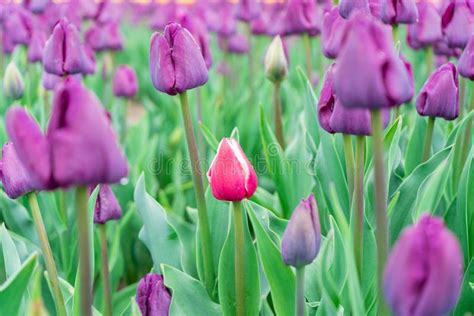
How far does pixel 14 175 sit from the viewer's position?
1.31 metres

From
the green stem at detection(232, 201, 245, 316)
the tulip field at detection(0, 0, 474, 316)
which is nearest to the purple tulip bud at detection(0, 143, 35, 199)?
the tulip field at detection(0, 0, 474, 316)

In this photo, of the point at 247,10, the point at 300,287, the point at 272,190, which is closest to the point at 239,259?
the point at 300,287

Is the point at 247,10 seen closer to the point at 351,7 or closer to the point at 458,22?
the point at 458,22

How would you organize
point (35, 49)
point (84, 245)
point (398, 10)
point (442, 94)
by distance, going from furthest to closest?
point (35, 49)
point (398, 10)
point (442, 94)
point (84, 245)

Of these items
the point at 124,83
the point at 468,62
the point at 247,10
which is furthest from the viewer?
the point at 247,10

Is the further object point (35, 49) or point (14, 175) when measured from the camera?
point (35, 49)

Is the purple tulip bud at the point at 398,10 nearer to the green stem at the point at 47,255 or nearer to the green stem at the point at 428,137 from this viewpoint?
the green stem at the point at 428,137

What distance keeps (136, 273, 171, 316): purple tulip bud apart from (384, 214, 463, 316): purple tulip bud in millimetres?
623

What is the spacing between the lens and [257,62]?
14.0ft

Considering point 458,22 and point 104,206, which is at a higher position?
point 458,22

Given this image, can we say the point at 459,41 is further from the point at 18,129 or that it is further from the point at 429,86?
the point at 18,129

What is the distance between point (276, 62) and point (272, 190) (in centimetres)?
55

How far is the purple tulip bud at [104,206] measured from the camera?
158cm

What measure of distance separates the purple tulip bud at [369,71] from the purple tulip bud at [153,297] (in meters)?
0.60
